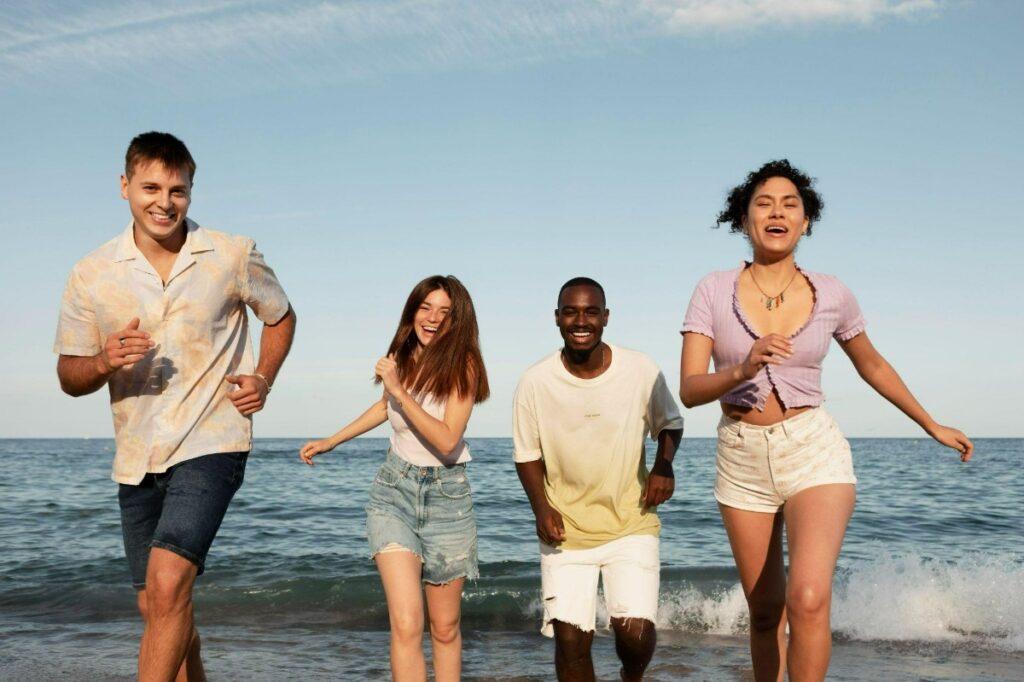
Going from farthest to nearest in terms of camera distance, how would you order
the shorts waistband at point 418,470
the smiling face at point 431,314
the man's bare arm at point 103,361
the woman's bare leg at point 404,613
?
1. the smiling face at point 431,314
2. the shorts waistband at point 418,470
3. the woman's bare leg at point 404,613
4. the man's bare arm at point 103,361

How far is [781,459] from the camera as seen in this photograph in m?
4.46

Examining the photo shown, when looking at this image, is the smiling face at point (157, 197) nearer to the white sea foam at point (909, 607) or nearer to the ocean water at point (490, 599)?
the ocean water at point (490, 599)

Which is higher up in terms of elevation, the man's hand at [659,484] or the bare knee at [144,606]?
the man's hand at [659,484]

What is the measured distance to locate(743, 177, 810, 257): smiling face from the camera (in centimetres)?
467

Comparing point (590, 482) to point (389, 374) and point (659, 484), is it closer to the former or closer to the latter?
point (659, 484)

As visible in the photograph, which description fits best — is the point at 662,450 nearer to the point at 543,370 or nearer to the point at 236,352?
the point at 543,370

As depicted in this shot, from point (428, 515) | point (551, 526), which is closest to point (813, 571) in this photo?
point (551, 526)

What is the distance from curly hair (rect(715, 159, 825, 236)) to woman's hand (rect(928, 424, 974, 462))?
45.1 inches

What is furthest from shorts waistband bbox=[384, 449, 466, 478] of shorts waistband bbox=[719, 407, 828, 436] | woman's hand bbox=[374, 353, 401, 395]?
shorts waistband bbox=[719, 407, 828, 436]

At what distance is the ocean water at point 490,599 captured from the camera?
8.09 meters

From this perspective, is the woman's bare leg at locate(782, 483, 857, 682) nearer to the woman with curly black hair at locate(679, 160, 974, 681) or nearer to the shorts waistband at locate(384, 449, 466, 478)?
the woman with curly black hair at locate(679, 160, 974, 681)

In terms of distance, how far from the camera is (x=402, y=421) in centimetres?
514

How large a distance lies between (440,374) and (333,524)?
1207cm

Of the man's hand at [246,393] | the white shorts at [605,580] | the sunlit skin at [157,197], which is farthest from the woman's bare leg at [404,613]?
the sunlit skin at [157,197]
